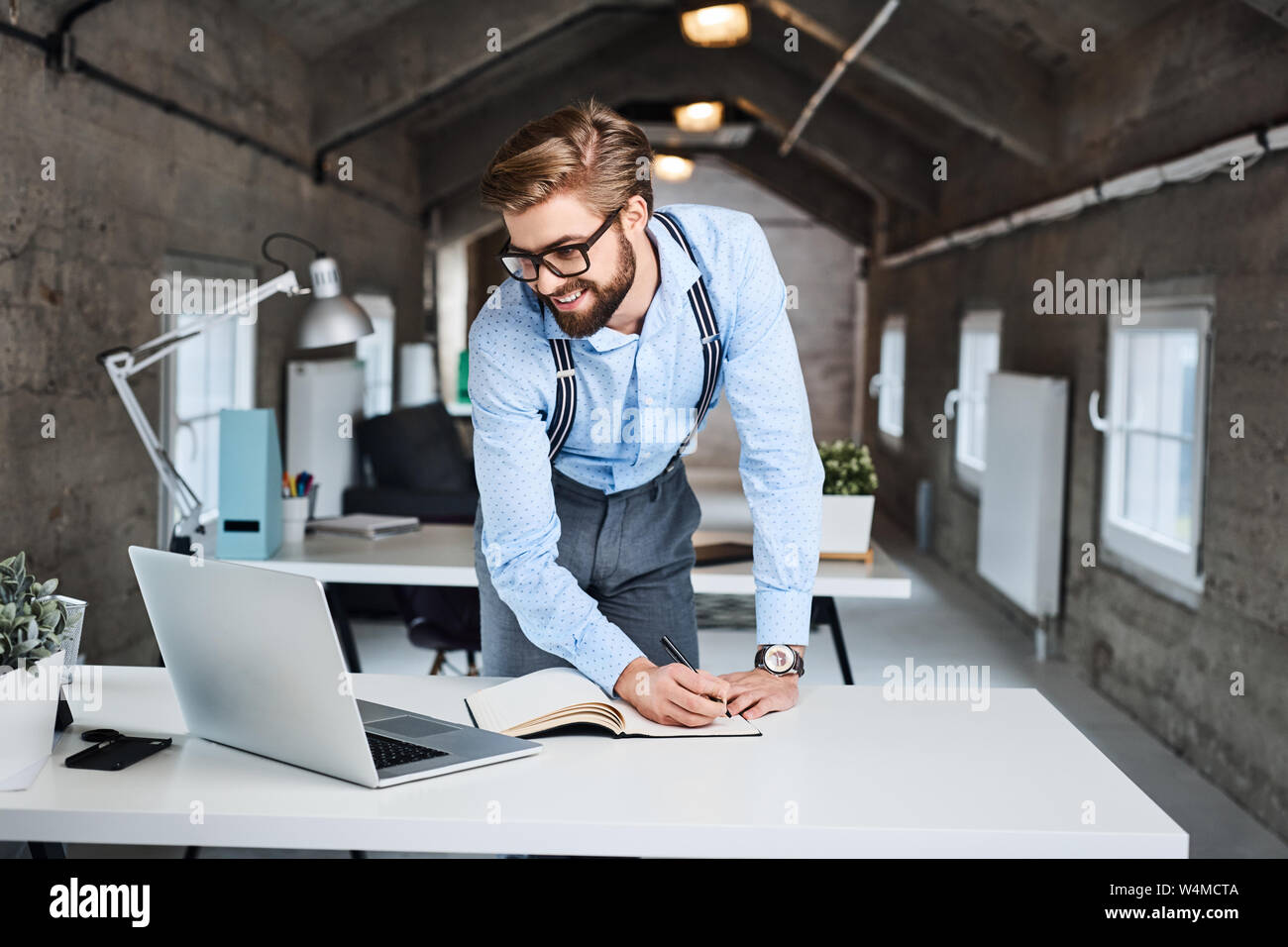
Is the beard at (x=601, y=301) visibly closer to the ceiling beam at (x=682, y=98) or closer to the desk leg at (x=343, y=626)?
the desk leg at (x=343, y=626)

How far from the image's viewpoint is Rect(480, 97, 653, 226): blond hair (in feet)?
5.29

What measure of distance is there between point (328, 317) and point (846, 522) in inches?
65.0

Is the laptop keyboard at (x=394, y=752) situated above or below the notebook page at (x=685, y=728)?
below

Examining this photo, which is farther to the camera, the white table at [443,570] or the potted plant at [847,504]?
the potted plant at [847,504]

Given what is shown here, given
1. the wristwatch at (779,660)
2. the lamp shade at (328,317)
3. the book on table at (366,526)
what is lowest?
the wristwatch at (779,660)

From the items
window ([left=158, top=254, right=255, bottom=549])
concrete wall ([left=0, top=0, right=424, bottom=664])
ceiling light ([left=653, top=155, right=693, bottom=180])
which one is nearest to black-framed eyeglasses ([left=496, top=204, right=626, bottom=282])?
concrete wall ([left=0, top=0, right=424, bottom=664])

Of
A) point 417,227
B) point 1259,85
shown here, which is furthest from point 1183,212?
point 417,227

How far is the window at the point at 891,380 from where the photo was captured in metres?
9.68

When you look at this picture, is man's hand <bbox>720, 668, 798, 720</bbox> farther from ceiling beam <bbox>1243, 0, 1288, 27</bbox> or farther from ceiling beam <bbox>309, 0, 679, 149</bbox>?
ceiling beam <bbox>309, 0, 679, 149</bbox>

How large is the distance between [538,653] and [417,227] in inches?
277

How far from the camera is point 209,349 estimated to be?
4629 mm

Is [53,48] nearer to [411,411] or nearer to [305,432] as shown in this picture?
[305,432]

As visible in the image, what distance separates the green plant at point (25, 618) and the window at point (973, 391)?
19.1ft

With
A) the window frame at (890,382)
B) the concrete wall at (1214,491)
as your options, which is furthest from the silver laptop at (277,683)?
the window frame at (890,382)
